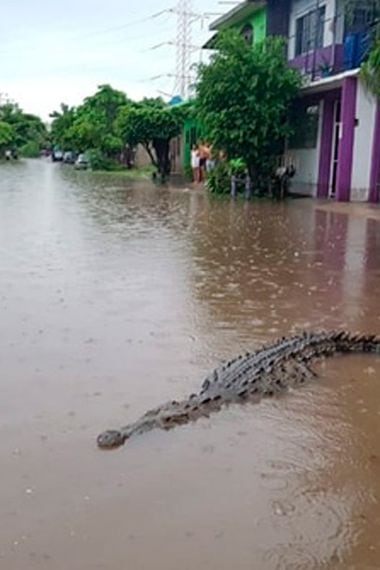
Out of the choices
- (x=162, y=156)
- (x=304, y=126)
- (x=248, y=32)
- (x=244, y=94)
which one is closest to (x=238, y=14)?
(x=248, y=32)

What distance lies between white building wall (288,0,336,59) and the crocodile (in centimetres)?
1783

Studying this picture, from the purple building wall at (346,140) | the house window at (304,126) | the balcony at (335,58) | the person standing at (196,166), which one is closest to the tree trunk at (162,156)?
the person standing at (196,166)

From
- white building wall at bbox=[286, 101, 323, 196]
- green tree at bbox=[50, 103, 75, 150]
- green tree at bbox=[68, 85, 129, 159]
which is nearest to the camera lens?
white building wall at bbox=[286, 101, 323, 196]

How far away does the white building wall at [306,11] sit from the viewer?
874 inches

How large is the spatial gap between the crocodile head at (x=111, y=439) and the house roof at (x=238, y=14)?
79.3ft

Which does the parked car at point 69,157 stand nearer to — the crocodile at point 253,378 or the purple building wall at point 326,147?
the purple building wall at point 326,147

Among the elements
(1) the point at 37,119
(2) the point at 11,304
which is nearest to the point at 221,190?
(2) the point at 11,304

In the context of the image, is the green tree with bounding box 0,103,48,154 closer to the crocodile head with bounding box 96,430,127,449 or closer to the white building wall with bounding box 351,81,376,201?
the white building wall with bounding box 351,81,376,201

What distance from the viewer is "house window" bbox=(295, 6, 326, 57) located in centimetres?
2308

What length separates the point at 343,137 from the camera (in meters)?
19.9

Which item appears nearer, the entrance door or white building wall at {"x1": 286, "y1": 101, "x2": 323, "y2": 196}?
the entrance door

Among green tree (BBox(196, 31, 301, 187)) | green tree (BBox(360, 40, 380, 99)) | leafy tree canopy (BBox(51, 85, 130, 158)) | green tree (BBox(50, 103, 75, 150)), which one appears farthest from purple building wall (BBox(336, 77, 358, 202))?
Answer: green tree (BBox(50, 103, 75, 150))

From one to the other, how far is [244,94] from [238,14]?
29.6ft

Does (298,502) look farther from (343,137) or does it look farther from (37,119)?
(37,119)
